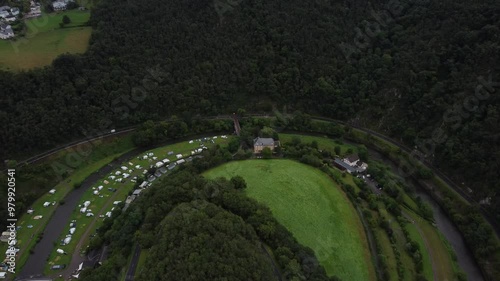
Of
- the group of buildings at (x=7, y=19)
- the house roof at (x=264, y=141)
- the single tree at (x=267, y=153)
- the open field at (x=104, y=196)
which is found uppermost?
the group of buildings at (x=7, y=19)

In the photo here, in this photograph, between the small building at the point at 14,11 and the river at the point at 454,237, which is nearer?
the river at the point at 454,237

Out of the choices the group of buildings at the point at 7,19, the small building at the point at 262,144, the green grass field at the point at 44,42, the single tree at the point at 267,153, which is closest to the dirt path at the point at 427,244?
the single tree at the point at 267,153

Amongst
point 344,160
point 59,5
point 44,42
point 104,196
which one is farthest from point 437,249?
point 59,5

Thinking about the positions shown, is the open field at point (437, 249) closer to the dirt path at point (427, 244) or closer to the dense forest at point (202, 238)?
the dirt path at point (427, 244)

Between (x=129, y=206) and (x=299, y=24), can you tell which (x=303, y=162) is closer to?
(x=129, y=206)

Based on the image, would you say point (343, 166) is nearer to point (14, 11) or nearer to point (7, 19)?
point (7, 19)
